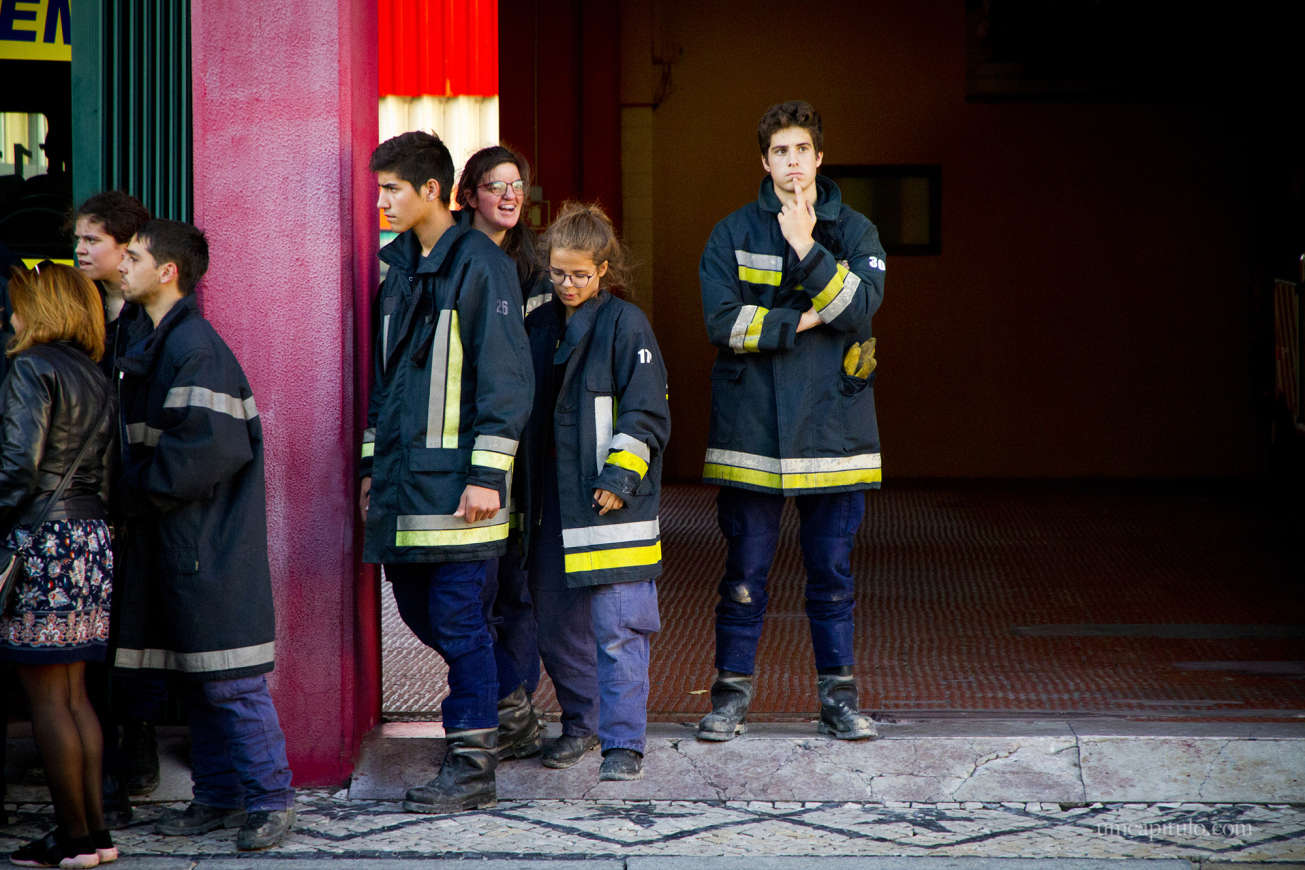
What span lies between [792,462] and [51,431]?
7.08 feet

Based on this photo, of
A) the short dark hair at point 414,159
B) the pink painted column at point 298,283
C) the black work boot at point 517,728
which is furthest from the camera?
the black work boot at point 517,728

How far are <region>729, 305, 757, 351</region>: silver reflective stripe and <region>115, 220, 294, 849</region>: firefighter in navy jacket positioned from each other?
57.5 inches

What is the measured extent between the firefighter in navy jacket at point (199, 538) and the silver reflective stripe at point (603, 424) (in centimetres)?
99

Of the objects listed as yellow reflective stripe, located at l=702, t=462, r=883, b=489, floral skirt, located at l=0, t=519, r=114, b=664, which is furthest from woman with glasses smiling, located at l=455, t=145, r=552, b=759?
floral skirt, located at l=0, t=519, r=114, b=664

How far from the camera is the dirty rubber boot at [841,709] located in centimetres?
488

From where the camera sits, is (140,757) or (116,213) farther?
(140,757)

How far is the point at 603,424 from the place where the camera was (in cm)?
474

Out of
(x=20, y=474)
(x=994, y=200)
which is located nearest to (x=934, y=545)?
(x=994, y=200)

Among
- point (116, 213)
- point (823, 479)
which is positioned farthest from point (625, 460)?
point (116, 213)

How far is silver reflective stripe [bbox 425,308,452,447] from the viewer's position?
14.9 feet

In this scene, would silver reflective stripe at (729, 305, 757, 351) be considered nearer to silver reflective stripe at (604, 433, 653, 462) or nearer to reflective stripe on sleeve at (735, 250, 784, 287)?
reflective stripe on sleeve at (735, 250, 784, 287)

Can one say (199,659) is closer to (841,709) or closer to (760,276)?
(841,709)

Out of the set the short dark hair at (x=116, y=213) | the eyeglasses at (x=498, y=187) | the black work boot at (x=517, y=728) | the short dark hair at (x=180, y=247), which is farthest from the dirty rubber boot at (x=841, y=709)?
the short dark hair at (x=116, y=213)

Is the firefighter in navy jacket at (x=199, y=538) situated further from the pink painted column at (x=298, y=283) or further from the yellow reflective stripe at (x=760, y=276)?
the yellow reflective stripe at (x=760, y=276)
